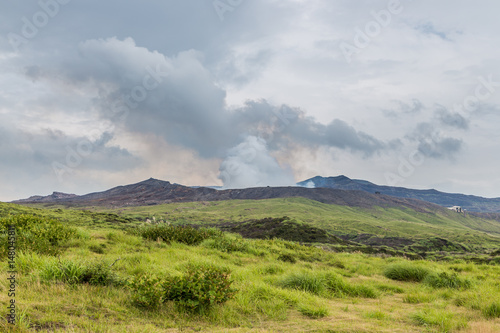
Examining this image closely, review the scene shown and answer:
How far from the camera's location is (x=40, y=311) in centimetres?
550

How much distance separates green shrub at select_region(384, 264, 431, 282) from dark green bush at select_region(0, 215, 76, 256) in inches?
532

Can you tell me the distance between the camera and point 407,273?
13.3 meters

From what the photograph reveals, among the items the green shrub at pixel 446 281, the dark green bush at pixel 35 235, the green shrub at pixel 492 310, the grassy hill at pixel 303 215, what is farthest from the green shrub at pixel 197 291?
the grassy hill at pixel 303 215

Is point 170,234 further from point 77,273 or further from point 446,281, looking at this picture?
point 446,281

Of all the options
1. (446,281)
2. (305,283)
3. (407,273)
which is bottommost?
(407,273)

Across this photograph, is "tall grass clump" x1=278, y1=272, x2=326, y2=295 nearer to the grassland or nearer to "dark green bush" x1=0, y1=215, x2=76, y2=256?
the grassland

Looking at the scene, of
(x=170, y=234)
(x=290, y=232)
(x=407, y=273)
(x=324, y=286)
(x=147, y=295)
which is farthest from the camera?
(x=290, y=232)

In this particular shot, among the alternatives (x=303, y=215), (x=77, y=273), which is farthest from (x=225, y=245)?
(x=303, y=215)

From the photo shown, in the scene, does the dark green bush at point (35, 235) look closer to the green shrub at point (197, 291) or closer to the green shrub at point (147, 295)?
the green shrub at point (147, 295)

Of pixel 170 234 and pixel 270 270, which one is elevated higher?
pixel 170 234

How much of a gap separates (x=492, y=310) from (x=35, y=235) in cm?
1438

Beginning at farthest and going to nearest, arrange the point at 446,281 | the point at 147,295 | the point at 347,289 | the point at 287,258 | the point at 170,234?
the point at 287,258
the point at 170,234
the point at 446,281
the point at 347,289
the point at 147,295

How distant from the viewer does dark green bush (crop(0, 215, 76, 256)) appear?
10000mm

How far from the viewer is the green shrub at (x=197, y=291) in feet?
21.6
